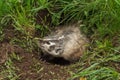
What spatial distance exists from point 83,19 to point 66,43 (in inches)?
11.5

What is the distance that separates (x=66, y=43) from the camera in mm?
3980

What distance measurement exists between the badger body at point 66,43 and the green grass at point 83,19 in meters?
0.08

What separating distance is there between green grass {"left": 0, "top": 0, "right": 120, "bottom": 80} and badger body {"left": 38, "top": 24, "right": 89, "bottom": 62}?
79 mm

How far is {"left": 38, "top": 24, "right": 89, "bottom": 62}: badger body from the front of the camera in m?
3.89

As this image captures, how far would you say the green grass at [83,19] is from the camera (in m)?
3.60

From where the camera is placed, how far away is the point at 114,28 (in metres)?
3.73

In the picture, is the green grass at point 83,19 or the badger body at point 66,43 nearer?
the green grass at point 83,19

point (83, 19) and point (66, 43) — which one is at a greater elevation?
point (83, 19)

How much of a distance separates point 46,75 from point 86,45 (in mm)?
556

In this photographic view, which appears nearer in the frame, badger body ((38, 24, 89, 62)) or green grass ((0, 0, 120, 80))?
green grass ((0, 0, 120, 80))

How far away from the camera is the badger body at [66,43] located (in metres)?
3.89

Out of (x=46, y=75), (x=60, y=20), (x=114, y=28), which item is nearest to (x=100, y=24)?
(x=114, y=28)

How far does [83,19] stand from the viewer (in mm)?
3932

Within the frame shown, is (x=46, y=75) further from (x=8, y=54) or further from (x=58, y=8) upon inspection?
(x=58, y=8)
